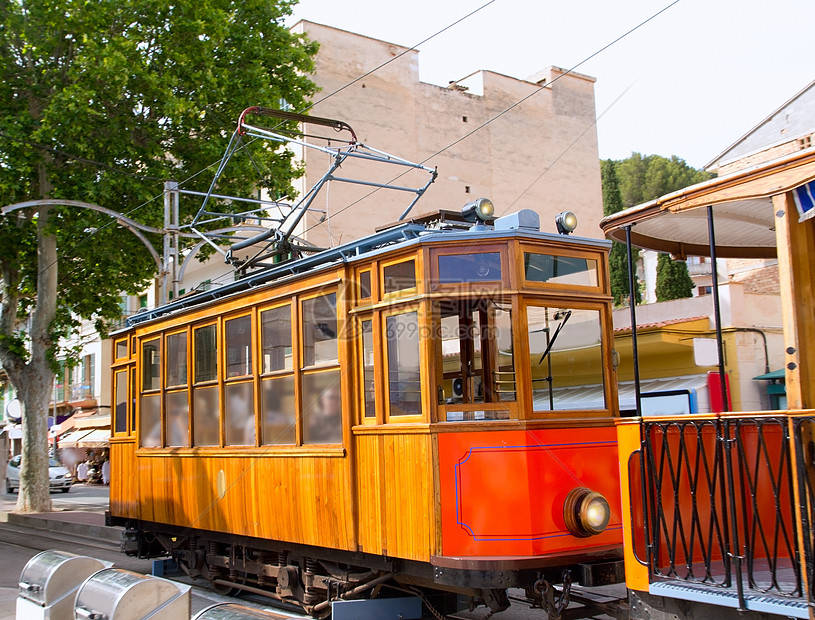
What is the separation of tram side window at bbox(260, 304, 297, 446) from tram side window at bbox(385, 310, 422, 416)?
1.29 meters

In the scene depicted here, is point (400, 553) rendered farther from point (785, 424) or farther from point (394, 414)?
point (785, 424)

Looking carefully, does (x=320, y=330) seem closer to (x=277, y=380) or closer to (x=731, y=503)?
(x=277, y=380)

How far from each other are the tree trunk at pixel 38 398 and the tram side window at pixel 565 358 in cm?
1561

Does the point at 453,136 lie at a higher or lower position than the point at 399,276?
higher

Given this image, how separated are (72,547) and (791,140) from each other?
16.5m

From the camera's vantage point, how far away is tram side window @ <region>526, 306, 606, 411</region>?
6.32 metres

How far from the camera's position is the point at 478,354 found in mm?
6637

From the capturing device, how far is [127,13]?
56.3 ft

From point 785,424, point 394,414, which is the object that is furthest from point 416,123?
point 785,424

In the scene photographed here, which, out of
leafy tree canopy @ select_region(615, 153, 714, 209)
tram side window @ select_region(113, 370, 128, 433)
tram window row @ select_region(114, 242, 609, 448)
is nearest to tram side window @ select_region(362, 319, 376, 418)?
tram window row @ select_region(114, 242, 609, 448)

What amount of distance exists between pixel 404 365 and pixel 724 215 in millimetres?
2510

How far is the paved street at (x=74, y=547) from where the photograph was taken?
8.35 m

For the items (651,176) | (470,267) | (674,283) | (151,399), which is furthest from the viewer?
(651,176)

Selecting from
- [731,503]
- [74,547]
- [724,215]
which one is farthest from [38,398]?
[731,503]
